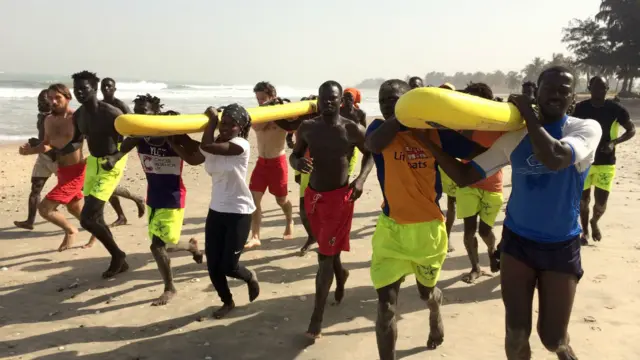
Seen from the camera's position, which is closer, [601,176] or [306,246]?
[306,246]

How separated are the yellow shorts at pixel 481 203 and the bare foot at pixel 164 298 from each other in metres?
3.11

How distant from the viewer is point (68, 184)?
6.58 meters

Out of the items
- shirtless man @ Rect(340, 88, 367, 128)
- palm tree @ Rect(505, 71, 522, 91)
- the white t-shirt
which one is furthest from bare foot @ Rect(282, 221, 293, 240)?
palm tree @ Rect(505, 71, 522, 91)

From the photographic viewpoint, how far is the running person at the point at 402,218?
3471mm

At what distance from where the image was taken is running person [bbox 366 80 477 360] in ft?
11.4

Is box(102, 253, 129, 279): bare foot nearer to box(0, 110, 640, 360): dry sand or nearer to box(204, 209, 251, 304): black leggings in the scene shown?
box(0, 110, 640, 360): dry sand

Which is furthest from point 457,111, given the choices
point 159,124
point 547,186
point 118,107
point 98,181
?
point 118,107

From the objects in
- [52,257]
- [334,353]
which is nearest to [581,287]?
[334,353]

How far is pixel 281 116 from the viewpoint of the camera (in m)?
5.26

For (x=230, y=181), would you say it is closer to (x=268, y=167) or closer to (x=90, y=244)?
(x=268, y=167)

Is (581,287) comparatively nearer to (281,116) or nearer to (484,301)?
(484,301)

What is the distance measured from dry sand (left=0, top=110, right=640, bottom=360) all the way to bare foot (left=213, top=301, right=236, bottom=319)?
0.08 m

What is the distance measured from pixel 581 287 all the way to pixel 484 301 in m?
1.15

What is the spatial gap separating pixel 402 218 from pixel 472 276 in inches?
96.1
